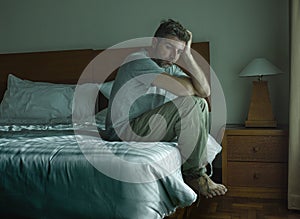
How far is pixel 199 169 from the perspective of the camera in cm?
172

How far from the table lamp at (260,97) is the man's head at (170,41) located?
36.1 inches

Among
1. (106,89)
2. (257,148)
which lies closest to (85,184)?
(257,148)

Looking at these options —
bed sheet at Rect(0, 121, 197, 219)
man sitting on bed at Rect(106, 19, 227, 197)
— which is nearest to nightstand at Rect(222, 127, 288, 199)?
man sitting on bed at Rect(106, 19, 227, 197)

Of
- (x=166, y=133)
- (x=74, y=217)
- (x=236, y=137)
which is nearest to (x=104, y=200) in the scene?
(x=74, y=217)

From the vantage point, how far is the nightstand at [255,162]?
2336 mm

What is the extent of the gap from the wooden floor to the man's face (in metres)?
0.89

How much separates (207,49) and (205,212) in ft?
4.61

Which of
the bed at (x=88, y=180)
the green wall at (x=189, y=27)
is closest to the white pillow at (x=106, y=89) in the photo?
the green wall at (x=189, y=27)

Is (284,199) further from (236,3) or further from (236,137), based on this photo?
(236,3)

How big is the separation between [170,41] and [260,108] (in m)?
1.11

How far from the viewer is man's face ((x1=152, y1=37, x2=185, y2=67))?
183 centimetres

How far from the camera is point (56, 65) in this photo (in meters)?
3.26

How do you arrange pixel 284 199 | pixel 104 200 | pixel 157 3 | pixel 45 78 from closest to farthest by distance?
pixel 104 200 < pixel 284 199 < pixel 157 3 < pixel 45 78

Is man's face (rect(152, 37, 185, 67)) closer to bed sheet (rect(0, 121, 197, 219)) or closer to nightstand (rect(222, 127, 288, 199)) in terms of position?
bed sheet (rect(0, 121, 197, 219))
